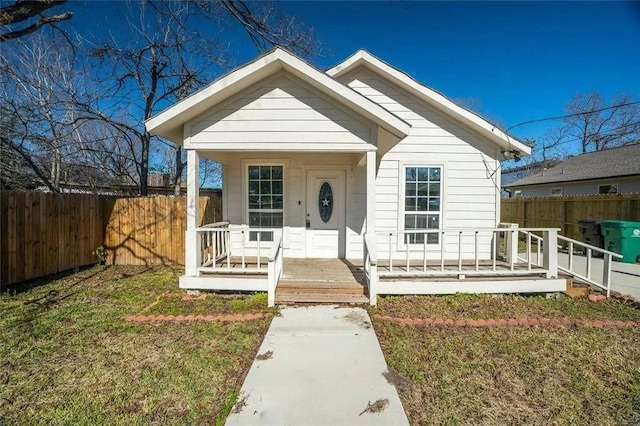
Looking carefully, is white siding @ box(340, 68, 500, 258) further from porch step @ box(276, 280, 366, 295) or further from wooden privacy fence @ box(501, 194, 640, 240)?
wooden privacy fence @ box(501, 194, 640, 240)

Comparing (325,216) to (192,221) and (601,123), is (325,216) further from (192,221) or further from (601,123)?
(601,123)

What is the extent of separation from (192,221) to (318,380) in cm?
356

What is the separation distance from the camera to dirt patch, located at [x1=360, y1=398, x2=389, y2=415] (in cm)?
245

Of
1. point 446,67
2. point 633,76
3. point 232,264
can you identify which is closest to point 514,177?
point 633,76

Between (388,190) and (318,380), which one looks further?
(388,190)

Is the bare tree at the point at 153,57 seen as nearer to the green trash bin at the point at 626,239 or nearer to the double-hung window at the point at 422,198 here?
the double-hung window at the point at 422,198

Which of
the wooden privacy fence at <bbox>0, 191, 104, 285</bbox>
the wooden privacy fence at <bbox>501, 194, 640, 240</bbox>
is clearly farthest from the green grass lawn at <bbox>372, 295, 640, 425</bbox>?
the wooden privacy fence at <bbox>501, 194, 640, 240</bbox>

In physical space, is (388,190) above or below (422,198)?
above

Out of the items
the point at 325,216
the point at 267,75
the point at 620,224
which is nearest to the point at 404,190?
the point at 325,216

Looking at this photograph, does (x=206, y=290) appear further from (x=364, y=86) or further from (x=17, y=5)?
(x=17, y=5)

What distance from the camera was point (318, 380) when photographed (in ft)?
9.45

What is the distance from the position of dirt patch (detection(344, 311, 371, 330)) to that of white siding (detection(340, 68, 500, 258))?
2.84m

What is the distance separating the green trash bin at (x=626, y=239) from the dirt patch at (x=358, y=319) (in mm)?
8682

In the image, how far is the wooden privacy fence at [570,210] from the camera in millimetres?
9500
